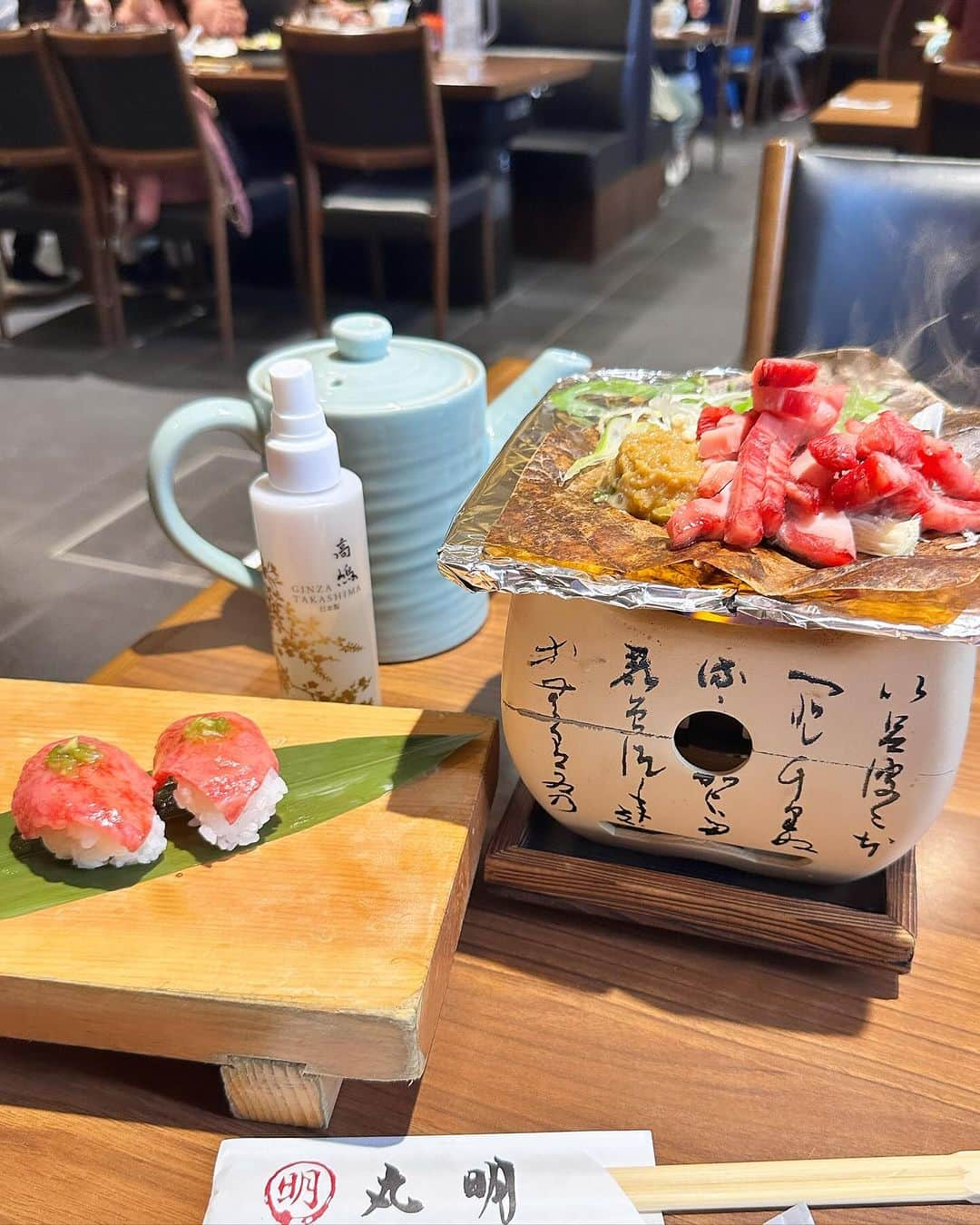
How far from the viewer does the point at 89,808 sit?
0.54 meters

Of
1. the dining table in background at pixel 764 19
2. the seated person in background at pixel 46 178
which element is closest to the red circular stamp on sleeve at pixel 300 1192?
the seated person in background at pixel 46 178

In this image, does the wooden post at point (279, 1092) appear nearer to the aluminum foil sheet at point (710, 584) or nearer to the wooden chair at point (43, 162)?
the aluminum foil sheet at point (710, 584)

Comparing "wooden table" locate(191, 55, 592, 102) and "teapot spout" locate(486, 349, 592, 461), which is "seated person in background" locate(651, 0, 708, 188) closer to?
"wooden table" locate(191, 55, 592, 102)

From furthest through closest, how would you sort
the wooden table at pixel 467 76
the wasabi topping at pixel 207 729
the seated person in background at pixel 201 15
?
1. the seated person in background at pixel 201 15
2. the wooden table at pixel 467 76
3. the wasabi topping at pixel 207 729

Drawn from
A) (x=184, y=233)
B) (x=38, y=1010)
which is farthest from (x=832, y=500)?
(x=184, y=233)

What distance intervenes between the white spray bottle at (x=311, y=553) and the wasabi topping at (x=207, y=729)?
0.14 metres

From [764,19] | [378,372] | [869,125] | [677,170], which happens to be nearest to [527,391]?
[378,372]

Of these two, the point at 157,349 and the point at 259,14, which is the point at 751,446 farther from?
the point at 259,14

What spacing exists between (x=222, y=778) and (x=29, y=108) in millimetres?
→ 3290

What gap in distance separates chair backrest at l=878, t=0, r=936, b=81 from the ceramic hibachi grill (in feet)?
23.3

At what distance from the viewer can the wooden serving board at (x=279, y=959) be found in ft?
1.59

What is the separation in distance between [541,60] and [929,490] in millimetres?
3777

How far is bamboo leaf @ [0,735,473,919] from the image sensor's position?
56cm

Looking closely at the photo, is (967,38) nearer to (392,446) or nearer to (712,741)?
(392,446)
